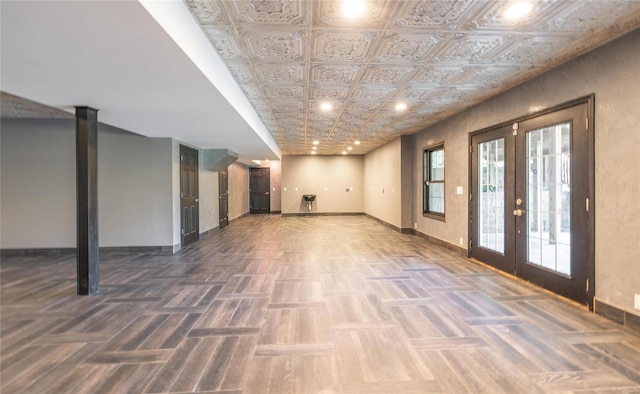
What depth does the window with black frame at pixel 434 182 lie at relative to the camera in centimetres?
651

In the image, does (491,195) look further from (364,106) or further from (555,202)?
(364,106)

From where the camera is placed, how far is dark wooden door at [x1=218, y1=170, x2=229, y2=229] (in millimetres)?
9156

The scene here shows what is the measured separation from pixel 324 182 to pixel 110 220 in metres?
7.93

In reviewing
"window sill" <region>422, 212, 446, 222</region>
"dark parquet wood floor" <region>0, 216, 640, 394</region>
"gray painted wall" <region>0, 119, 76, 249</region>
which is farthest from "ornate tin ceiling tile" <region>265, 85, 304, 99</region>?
"gray painted wall" <region>0, 119, 76, 249</region>

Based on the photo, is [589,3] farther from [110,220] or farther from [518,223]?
[110,220]

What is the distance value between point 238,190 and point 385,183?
234 inches

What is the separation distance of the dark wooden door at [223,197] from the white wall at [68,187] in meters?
3.27

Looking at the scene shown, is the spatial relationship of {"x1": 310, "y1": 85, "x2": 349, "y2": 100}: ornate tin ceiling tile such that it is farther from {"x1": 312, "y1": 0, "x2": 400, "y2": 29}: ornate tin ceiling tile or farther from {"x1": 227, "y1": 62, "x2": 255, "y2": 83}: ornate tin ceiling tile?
{"x1": 312, "y1": 0, "x2": 400, "y2": 29}: ornate tin ceiling tile

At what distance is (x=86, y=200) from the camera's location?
3.60m

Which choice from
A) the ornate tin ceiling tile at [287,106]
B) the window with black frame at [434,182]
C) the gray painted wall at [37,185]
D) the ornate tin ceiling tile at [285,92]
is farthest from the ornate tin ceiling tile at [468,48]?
the gray painted wall at [37,185]

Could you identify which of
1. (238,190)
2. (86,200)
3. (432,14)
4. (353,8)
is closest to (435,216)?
(432,14)

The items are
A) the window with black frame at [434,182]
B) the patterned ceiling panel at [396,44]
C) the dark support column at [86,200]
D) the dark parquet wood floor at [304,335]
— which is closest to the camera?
the dark parquet wood floor at [304,335]

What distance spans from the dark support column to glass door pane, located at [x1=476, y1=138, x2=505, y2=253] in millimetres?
5397

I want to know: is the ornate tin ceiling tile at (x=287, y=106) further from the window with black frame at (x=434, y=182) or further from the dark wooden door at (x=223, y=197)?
the dark wooden door at (x=223, y=197)
